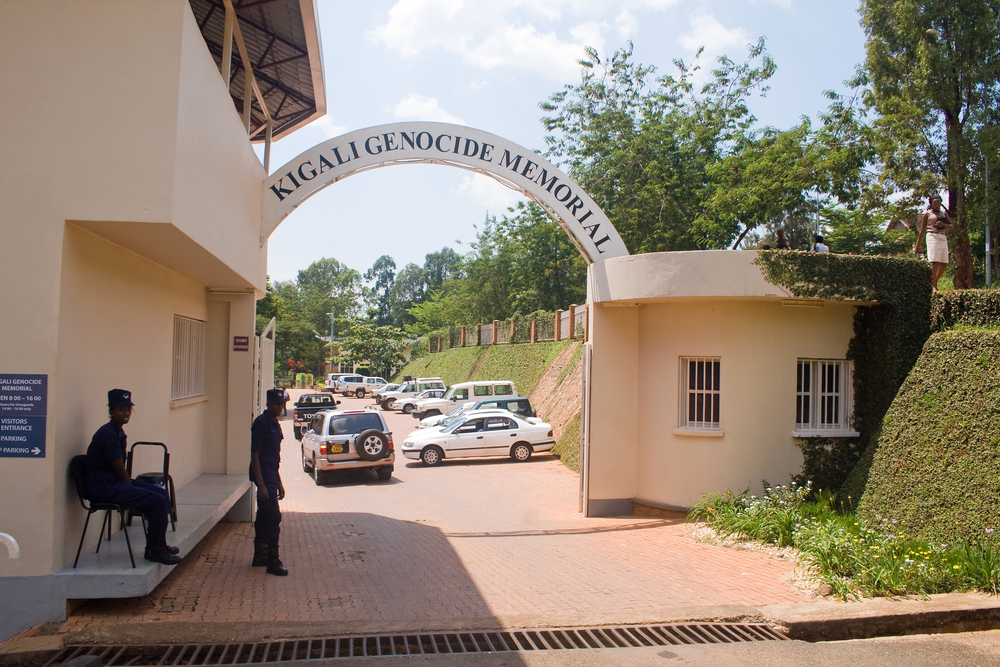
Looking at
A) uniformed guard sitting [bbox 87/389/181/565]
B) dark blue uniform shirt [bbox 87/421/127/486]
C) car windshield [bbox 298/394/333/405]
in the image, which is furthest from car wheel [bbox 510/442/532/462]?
dark blue uniform shirt [bbox 87/421/127/486]

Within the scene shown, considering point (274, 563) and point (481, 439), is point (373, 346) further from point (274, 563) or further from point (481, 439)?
point (274, 563)

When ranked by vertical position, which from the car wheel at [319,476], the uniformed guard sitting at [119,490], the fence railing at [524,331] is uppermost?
the fence railing at [524,331]

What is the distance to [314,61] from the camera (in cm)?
1063

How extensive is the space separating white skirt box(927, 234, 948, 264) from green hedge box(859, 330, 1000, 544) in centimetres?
174

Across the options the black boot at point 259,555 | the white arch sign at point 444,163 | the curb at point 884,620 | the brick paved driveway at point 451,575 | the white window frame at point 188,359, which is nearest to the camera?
the curb at point 884,620

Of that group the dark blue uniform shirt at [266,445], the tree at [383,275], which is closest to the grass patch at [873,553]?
the dark blue uniform shirt at [266,445]

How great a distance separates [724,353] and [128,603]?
8.09 meters

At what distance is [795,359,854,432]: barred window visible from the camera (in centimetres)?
1064

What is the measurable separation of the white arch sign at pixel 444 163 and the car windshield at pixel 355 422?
7.62 metres

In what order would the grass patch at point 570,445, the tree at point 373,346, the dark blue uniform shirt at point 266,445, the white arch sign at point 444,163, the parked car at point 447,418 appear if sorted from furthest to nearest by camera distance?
the tree at point 373,346, the parked car at point 447,418, the grass patch at point 570,445, the white arch sign at point 444,163, the dark blue uniform shirt at point 266,445

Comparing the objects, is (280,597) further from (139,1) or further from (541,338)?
(541,338)

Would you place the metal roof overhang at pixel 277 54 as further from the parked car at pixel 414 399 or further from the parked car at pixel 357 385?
the parked car at pixel 357 385

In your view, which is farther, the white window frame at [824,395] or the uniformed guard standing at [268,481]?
the white window frame at [824,395]

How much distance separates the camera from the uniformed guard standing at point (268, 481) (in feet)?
24.0
